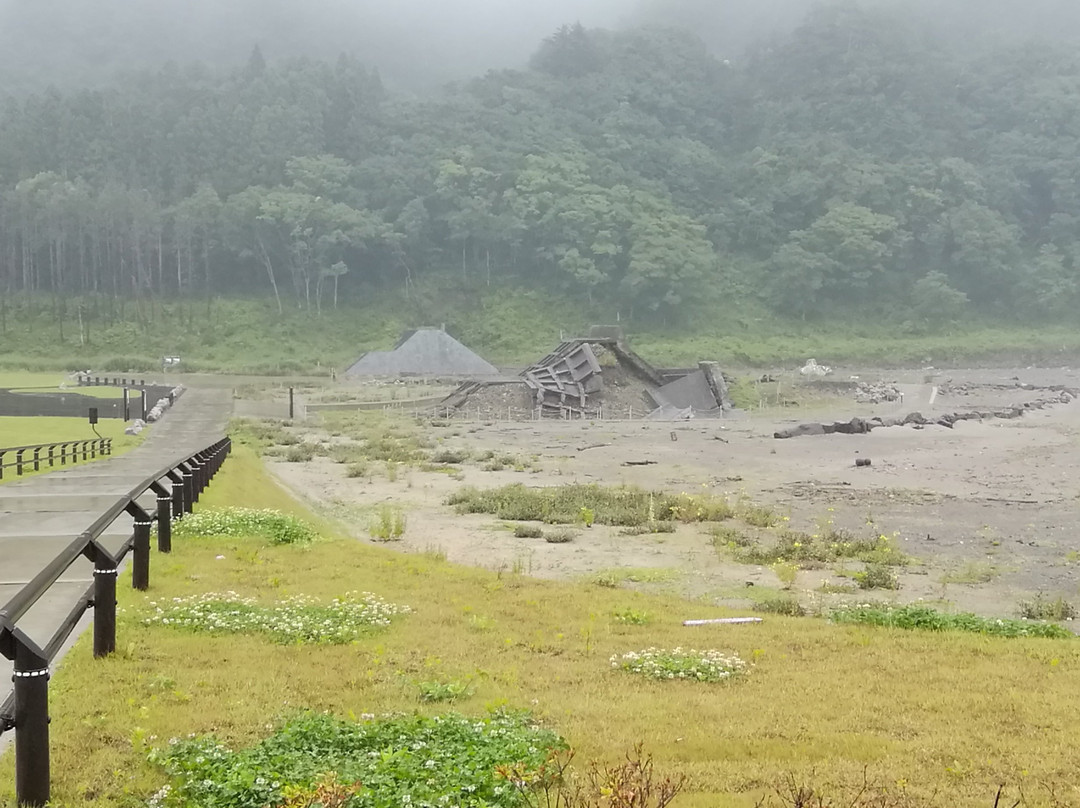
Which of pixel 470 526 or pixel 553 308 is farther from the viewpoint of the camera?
pixel 553 308

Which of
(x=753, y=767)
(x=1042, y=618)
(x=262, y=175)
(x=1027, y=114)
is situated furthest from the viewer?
(x=1027, y=114)

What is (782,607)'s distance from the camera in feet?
38.7

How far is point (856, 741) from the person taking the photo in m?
6.12

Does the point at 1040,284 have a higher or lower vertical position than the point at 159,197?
lower

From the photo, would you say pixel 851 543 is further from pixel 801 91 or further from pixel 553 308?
pixel 801 91

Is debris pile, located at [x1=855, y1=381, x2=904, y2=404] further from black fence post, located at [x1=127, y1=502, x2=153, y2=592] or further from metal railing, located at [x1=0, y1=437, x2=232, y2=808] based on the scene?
metal railing, located at [x1=0, y1=437, x2=232, y2=808]

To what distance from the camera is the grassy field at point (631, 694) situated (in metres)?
5.55

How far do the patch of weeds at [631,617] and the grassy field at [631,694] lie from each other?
0.08 feet

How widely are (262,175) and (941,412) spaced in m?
78.5

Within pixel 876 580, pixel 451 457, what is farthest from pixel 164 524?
pixel 451 457

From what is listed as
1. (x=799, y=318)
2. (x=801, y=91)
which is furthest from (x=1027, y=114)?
(x=799, y=318)

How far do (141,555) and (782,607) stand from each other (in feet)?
22.5

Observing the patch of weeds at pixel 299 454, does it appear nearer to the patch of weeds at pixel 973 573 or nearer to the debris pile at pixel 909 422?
the debris pile at pixel 909 422

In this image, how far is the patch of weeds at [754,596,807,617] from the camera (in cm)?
1153
